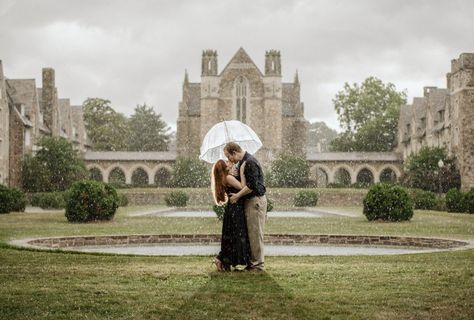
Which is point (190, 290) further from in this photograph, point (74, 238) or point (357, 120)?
point (357, 120)

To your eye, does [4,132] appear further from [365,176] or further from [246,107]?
[365,176]

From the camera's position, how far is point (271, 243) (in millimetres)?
16781

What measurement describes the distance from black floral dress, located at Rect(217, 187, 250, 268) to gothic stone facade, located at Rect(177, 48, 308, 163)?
52706 mm

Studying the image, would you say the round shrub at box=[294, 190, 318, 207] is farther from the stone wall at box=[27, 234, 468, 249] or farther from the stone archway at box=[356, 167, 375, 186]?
the stone wall at box=[27, 234, 468, 249]

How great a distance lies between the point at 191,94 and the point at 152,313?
6309 cm

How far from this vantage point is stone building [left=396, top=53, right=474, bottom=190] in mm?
46594

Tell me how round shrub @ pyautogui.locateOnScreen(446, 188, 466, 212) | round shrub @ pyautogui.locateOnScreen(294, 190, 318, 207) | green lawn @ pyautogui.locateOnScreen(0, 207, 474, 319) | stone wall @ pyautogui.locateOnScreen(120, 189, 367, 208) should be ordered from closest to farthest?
green lawn @ pyautogui.locateOnScreen(0, 207, 474, 319)
round shrub @ pyautogui.locateOnScreen(446, 188, 466, 212)
round shrub @ pyautogui.locateOnScreen(294, 190, 318, 207)
stone wall @ pyautogui.locateOnScreen(120, 189, 367, 208)

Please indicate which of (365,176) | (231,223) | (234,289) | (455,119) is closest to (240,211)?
(231,223)

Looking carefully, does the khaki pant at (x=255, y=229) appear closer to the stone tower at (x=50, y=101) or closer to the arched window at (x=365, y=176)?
the stone tower at (x=50, y=101)

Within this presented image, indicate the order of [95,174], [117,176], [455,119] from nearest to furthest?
[455,119] → [95,174] → [117,176]

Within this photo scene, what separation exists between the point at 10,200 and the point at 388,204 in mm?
16492

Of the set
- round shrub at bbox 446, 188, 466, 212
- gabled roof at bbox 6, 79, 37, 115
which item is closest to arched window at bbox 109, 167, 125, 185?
gabled roof at bbox 6, 79, 37, 115

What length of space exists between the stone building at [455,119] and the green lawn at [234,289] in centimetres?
3720

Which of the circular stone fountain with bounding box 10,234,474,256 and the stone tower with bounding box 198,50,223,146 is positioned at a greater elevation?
the stone tower with bounding box 198,50,223,146
